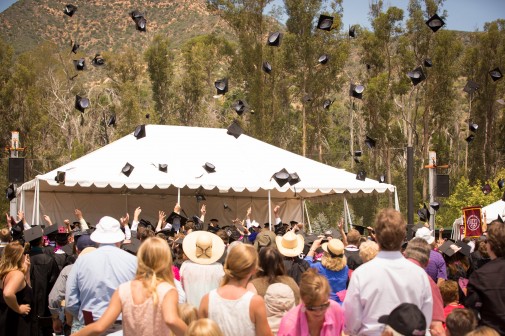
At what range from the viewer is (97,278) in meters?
5.56

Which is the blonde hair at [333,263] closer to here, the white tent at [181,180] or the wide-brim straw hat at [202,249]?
the wide-brim straw hat at [202,249]

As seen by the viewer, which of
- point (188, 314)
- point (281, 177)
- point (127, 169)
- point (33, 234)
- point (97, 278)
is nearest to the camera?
point (188, 314)

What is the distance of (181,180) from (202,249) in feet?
38.8

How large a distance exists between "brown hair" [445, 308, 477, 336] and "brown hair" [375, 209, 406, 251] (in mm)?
745

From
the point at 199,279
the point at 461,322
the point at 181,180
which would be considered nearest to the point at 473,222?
the point at 181,180

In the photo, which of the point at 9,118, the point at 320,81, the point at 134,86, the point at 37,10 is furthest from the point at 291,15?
the point at 37,10

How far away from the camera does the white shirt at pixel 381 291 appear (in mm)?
4418

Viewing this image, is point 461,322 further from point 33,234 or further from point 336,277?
point 33,234

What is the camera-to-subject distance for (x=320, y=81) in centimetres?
4500

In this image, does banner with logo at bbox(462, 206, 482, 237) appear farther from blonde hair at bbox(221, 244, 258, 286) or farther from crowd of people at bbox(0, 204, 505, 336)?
blonde hair at bbox(221, 244, 258, 286)

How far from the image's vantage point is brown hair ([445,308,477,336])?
486 cm

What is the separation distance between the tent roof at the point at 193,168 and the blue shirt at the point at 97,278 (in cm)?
1202

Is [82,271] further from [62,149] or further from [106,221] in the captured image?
[62,149]

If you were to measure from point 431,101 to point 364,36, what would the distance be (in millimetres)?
5473
